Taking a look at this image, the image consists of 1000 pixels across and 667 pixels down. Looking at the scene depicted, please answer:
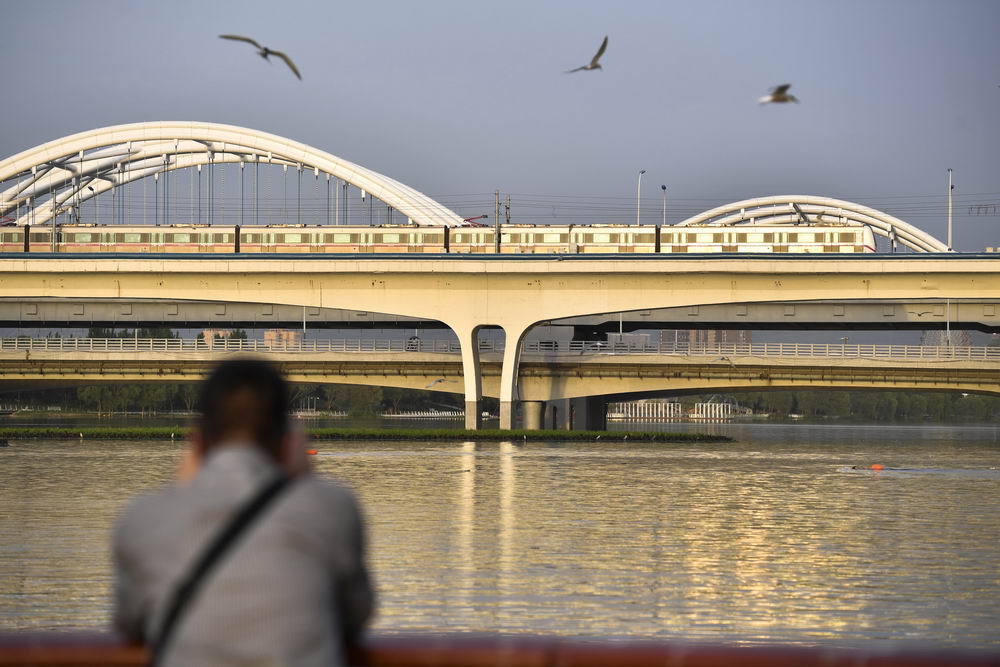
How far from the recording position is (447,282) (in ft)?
211

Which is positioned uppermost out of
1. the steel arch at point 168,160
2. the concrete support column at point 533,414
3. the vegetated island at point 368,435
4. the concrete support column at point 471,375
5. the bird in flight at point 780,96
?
the steel arch at point 168,160

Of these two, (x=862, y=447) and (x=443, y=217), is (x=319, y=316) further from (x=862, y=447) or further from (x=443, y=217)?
(x=862, y=447)

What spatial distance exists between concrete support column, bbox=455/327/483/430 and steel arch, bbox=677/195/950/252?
124 feet

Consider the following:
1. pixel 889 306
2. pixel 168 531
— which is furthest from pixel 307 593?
pixel 889 306

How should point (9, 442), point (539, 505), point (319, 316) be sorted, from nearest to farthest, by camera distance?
point (539, 505) < point (9, 442) < point (319, 316)

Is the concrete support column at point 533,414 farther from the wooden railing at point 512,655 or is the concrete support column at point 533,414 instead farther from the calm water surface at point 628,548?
the wooden railing at point 512,655

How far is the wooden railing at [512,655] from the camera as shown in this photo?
4926 mm

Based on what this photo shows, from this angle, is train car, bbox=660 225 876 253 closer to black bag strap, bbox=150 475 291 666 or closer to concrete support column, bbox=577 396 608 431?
concrete support column, bbox=577 396 608 431

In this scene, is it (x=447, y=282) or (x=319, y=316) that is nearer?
(x=447, y=282)

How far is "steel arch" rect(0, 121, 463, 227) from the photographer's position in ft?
257

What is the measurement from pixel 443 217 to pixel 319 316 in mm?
13097

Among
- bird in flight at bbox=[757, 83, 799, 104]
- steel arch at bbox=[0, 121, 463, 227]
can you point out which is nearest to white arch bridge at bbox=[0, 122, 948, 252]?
steel arch at bbox=[0, 121, 463, 227]

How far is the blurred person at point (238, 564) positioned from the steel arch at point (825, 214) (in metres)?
95.0

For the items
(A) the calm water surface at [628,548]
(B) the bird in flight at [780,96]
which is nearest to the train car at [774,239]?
(A) the calm water surface at [628,548]
